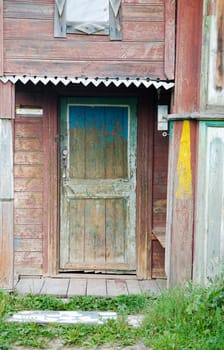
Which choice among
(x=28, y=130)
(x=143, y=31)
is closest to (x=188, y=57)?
(x=143, y=31)

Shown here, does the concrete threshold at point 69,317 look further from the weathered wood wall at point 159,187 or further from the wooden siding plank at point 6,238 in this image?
the weathered wood wall at point 159,187

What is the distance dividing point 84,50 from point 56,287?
2.22 meters

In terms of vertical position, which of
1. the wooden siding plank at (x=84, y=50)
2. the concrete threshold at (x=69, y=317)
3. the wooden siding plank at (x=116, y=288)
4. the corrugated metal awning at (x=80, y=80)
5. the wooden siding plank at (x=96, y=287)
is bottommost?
the concrete threshold at (x=69, y=317)

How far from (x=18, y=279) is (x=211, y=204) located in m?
2.12

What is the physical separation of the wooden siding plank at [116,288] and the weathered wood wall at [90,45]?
1.98 meters

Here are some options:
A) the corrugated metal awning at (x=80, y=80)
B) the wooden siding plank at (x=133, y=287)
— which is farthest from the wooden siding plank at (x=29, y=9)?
the wooden siding plank at (x=133, y=287)

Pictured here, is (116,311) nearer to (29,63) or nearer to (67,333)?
(67,333)

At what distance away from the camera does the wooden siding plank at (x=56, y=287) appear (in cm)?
395

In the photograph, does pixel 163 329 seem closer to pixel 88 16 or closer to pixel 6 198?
pixel 6 198

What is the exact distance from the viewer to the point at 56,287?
4.11 metres

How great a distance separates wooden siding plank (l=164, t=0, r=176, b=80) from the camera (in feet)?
11.8

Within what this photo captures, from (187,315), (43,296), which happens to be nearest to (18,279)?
(43,296)

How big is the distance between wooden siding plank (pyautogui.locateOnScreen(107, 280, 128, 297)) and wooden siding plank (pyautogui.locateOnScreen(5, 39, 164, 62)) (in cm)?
211

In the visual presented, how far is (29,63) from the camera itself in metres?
3.58
